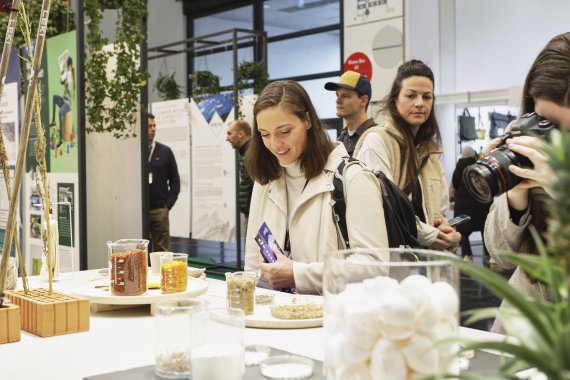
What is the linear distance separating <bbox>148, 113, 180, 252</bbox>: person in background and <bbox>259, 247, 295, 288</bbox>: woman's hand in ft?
14.8

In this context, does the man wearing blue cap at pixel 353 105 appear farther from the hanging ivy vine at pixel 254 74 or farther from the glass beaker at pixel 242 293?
the hanging ivy vine at pixel 254 74

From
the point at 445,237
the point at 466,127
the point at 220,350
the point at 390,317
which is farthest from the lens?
the point at 466,127

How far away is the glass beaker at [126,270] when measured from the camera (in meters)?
1.91

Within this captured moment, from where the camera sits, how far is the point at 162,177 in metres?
6.69

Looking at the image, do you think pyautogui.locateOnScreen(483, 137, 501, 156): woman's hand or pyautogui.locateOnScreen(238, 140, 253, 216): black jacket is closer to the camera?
pyautogui.locateOnScreen(483, 137, 501, 156): woman's hand

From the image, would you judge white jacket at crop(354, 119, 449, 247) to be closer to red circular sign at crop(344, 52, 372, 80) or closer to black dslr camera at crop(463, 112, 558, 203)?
black dslr camera at crop(463, 112, 558, 203)

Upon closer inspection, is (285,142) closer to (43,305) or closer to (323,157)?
(323,157)

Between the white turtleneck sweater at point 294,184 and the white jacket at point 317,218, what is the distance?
0.02 meters

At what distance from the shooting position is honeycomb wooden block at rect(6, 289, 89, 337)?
170cm

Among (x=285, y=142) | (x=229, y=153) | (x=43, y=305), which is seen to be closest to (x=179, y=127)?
(x=229, y=153)

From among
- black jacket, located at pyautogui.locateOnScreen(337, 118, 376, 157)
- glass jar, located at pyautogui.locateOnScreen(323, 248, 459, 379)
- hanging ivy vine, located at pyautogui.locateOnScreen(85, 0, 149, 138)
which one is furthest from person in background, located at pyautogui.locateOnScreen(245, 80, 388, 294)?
hanging ivy vine, located at pyautogui.locateOnScreen(85, 0, 149, 138)

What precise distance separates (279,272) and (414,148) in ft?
4.18

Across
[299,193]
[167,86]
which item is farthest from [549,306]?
[167,86]

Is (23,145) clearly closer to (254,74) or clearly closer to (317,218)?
(317,218)
